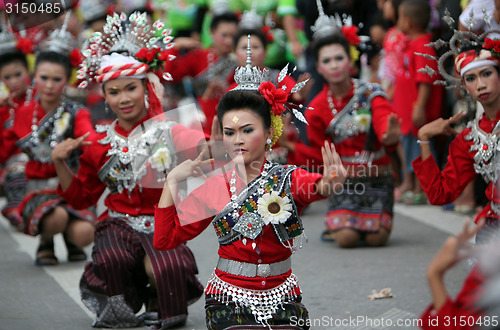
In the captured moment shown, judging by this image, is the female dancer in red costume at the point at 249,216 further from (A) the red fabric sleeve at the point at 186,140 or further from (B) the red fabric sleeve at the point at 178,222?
(A) the red fabric sleeve at the point at 186,140

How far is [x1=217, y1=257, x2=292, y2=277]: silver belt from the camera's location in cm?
342

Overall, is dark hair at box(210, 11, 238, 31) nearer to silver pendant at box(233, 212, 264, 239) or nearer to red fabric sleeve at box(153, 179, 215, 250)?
red fabric sleeve at box(153, 179, 215, 250)

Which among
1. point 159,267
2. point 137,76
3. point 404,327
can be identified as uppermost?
point 137,76

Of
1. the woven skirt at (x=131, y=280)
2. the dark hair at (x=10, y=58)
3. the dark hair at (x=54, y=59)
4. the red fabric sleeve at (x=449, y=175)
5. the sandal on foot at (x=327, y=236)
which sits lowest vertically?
the sandal on foot at (x=327, y=236)

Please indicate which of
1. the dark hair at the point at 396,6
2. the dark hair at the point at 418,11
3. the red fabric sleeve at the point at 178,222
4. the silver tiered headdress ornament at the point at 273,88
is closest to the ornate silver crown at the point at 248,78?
the silver tiered headdress ornament at the point at 273,88

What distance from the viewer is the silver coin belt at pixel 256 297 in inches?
133

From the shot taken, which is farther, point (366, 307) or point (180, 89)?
point (180, 89)

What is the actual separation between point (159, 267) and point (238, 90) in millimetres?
1203

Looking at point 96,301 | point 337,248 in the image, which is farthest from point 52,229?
point 337,248

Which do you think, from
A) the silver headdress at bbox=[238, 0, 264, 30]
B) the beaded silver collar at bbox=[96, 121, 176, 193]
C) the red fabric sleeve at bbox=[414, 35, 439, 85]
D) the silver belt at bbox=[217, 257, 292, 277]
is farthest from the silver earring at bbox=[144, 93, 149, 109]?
the silver headdress at bbox=[238, 0, 264, 30]

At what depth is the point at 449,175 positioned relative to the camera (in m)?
3.93

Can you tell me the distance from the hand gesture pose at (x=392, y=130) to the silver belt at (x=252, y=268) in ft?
6.94

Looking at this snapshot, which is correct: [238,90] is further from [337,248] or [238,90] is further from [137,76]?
[337,248]

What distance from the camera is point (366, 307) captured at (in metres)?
4.43
